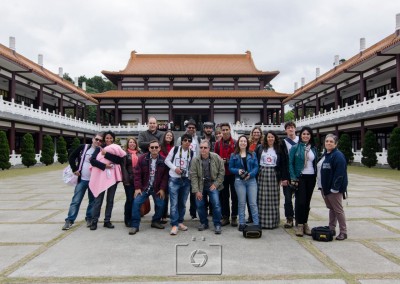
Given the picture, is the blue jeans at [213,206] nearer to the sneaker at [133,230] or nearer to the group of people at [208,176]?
the group of people at [208,176]

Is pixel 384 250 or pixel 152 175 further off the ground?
pixel 152 175

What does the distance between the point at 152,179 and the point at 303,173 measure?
246cm

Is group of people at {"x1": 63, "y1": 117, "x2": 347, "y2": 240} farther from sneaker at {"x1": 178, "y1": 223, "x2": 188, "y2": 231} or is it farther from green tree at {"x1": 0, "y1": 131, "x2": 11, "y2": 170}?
green tree at {"x1": 0, "y1": 131, "x2": 11, "y2": 170}

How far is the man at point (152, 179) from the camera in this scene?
4.87 meters

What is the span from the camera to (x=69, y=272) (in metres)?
3.21

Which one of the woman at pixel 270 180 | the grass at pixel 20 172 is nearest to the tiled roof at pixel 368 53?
the woman at pixel 270 180

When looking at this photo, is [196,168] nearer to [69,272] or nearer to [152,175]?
[152,175]

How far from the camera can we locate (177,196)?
4.93 meters

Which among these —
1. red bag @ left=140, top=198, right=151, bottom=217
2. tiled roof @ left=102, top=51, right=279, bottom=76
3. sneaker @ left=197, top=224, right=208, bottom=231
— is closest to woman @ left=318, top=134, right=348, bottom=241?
sneaker @ left=197, top=224, right=208, bottom=231

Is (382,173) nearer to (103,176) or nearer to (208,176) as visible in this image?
(208,176)

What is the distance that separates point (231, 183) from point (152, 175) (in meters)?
1.39

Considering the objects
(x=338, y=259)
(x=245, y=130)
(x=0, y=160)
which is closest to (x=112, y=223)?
(x=338, y=259)

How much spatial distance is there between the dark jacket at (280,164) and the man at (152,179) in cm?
161

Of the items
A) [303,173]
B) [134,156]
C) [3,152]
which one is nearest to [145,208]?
[134,156]
